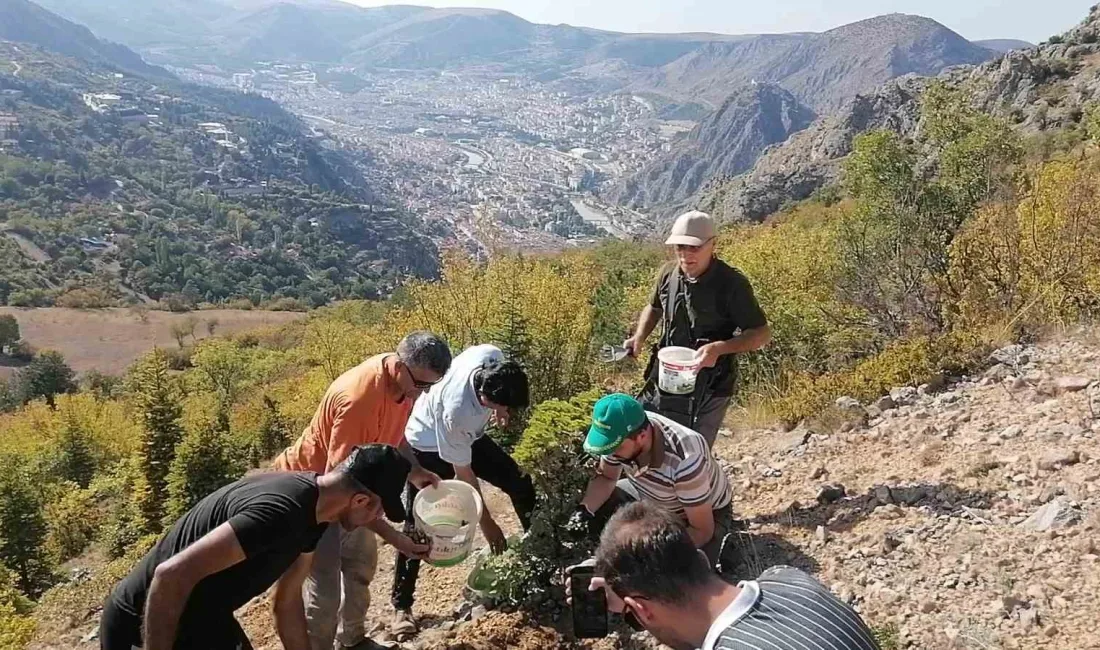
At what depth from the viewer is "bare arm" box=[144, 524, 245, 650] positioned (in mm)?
2281

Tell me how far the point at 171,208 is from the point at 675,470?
469 ft

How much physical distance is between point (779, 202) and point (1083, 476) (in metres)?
61.8

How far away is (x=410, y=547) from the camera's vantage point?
10.5 feet

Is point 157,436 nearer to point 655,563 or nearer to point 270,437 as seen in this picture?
point 270,437

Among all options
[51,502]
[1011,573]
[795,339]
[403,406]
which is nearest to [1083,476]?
[1011,573]

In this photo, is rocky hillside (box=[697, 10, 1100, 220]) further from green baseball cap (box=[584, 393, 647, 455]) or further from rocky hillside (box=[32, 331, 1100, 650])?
green baseball cap (box=[584, 393, 647, 455])

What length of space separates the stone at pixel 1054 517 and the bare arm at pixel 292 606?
338 cm

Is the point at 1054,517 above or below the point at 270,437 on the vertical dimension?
above

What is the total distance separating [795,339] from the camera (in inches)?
384

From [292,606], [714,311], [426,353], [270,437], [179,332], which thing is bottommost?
[179,332]

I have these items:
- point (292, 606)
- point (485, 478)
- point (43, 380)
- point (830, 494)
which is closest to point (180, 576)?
point (292, 606)

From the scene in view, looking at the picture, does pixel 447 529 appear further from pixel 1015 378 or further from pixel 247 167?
pixel 247 167

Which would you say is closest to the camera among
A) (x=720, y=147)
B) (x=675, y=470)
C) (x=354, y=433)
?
(x=675, y=470)

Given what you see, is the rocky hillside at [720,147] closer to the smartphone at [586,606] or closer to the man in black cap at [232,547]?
the smartphone at [586,606]
